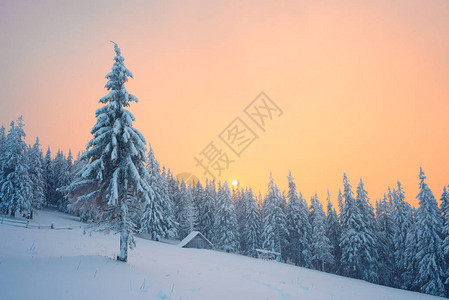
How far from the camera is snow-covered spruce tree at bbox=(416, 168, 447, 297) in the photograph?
2975 centimetres

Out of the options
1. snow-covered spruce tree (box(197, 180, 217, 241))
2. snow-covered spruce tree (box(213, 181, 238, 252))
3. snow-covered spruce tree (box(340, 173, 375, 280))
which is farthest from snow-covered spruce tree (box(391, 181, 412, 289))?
snow-covered spruce tree (box(197, 180, 217, 241))

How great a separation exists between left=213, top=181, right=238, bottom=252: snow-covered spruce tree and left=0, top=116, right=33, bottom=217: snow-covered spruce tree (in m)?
36.1

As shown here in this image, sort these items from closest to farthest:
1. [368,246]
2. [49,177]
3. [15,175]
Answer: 1. [368,246]
2. [15,175]
3. [49,177]

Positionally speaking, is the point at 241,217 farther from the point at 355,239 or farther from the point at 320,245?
the point at 355,239

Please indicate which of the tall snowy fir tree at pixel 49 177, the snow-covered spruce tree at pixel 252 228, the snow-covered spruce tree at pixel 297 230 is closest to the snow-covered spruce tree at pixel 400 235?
the snow-covered spruce tree at pixel 297 230

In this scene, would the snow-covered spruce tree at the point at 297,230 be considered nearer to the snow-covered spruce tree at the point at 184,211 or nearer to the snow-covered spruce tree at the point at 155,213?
the snow-covered spruce tree at the point at 184,211

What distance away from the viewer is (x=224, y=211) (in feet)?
171

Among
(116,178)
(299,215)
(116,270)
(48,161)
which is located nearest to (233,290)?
(116,270)

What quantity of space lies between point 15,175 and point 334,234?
61022mm

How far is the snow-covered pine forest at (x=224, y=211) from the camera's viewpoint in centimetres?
1398

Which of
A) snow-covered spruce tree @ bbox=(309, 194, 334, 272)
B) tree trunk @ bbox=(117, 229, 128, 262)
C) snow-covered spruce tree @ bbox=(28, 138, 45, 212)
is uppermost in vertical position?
snow-covered spruce tree @ bbox=(28, 138, 45, 212)

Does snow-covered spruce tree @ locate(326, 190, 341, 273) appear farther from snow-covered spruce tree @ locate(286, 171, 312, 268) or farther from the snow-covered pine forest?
snow-covered spruce tree @ locate(286, 171, 312, 268)

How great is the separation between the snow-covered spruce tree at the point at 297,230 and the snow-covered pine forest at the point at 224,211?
0.20 m

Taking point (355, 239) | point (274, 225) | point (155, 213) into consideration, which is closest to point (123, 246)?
point (155, 213)
